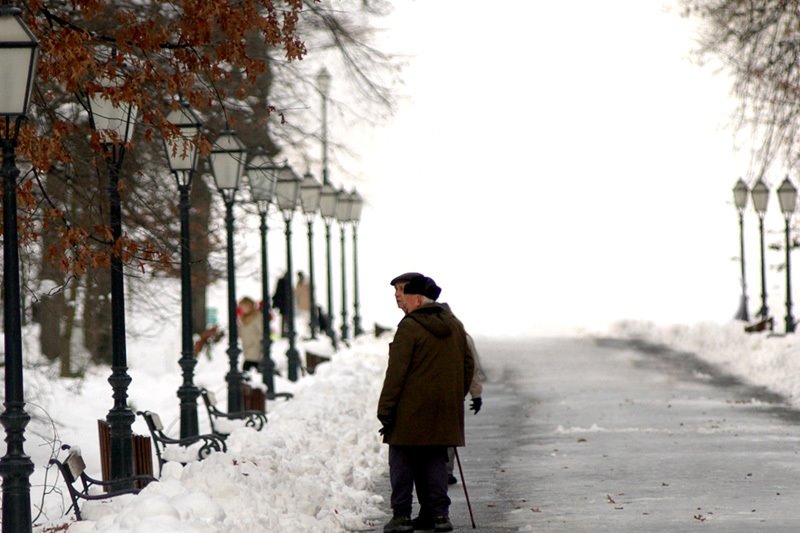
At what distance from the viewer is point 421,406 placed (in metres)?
11.2

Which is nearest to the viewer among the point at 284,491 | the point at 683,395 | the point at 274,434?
the point at 284,491

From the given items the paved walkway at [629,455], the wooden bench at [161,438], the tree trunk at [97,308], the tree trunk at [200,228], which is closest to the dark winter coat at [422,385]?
the paved walkway at [629,455]

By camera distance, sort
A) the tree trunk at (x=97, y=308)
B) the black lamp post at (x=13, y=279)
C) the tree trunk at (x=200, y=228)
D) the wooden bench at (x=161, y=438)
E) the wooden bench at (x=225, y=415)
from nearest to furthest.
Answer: the black lamp post at (x=13, y=279), the wooden bench at (x=161, y=438), the wooden bench at (x=225, y=415), the tree trunk at (x=97, y=308), the tree trunk at (x=200, y=228)

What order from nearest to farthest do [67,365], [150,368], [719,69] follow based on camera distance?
[719,69]
[67,365]
[150,368]

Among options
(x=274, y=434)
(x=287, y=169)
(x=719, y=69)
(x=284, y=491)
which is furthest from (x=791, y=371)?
(x=284, y=491)

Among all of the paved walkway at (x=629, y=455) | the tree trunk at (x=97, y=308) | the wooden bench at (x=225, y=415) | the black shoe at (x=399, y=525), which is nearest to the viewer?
the black shoe at (x=399, y=525)

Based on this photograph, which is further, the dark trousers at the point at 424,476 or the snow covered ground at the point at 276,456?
the dark trousers at the point at 424,476

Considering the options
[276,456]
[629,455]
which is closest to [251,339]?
[629,455]

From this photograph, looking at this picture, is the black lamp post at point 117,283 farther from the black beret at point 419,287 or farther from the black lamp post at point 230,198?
the black lamp post at point 230,198

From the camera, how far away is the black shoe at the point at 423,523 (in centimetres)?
1136

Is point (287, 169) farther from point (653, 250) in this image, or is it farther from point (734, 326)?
point (653, 250)

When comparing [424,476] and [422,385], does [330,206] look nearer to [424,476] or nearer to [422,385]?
[424,476]

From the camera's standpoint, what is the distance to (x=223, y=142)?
766 inches

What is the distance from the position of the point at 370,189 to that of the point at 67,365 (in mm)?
56092
